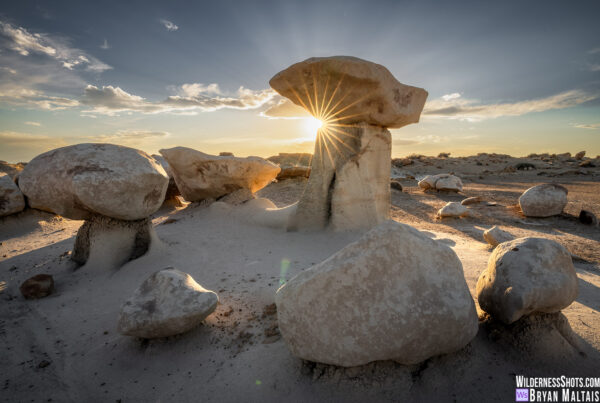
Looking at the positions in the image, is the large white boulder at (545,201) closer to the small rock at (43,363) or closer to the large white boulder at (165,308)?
the large white boulder at (165,308)

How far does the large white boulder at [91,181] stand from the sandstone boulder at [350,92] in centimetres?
267

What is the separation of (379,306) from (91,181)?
379 centimetres

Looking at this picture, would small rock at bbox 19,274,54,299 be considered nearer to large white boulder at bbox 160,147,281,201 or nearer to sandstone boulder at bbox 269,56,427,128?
large white boulder at bbox 160,147,281,201

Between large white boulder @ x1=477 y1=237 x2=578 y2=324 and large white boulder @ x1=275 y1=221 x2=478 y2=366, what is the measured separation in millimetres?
362

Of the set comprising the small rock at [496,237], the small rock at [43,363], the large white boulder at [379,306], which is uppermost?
the large white boulder at [379,306]

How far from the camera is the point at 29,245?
5527mm

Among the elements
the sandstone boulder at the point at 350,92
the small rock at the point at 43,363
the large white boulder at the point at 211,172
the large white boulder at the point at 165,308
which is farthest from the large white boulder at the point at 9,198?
the sandstone boulder at the point at 350,92

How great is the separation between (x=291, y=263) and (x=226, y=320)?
1.47 meters

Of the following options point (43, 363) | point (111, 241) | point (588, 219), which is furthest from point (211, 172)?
point (588, 219)

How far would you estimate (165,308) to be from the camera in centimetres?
250

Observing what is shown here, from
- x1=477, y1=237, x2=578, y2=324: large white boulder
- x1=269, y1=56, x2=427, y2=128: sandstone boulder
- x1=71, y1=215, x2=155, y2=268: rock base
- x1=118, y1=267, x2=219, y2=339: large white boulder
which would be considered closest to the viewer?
x1=477, y1=237, x2=578, y2=324: large white boulder

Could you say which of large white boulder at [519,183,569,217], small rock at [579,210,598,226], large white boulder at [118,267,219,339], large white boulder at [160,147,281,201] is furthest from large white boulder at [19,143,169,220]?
small rock at [579,210,598,226]

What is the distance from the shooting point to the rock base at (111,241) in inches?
166

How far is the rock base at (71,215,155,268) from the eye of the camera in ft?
13.8
